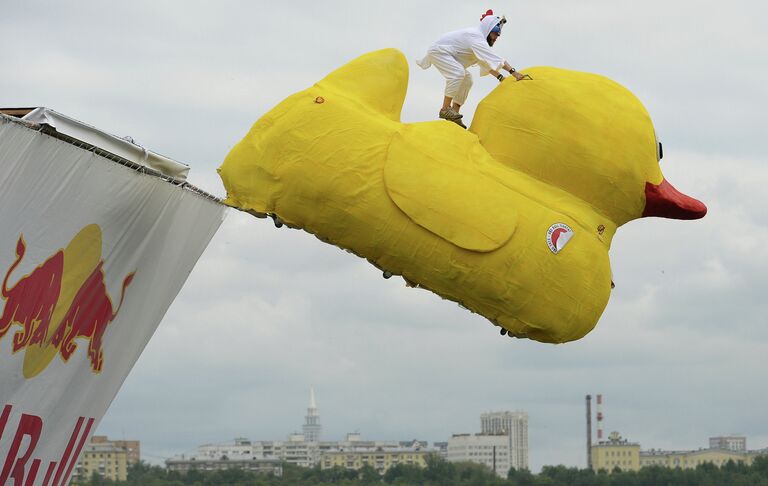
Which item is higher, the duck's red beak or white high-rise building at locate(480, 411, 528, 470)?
white high-rise building at locate(480, 411, 528, 470)

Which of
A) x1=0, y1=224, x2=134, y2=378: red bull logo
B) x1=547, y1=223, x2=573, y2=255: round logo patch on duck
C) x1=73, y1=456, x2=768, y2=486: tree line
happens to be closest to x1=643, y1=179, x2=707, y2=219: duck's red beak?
x1=547, y1=223, x2=573, y2=255: round logo patch on duck

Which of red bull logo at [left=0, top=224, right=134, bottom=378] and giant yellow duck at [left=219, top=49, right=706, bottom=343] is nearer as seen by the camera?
giant yellow duck at [left=219, top=49, right=706, bottom=343]

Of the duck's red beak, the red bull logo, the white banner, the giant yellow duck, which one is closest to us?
the giant yellow duck

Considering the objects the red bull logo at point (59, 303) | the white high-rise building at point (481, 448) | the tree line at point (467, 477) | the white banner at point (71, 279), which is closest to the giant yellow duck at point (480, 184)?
the white banner at point (71, 279)

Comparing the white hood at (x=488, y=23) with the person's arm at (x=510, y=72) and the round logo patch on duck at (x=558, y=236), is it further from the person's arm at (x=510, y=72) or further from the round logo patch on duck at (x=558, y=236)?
the round logo patch on duck at (x=558, y=236)

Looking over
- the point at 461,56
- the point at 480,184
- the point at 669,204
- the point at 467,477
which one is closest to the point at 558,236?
the point at 480,184

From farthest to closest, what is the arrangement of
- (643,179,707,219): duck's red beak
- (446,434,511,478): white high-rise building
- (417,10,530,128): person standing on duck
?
(446,434,511,478): white high-rise building, (417,10,530,128): person standing on duck, (643,179,707,219): duck's red beak

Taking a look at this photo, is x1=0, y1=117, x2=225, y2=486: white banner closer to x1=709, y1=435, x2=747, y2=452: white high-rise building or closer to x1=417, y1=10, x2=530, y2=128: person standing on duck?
x1=417, y1=10, x2=530, y2=128: person standing on duck

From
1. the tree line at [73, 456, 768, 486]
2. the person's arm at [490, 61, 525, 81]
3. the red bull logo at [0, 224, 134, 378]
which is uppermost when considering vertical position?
the tree line at [73, 456, 768, 486]
